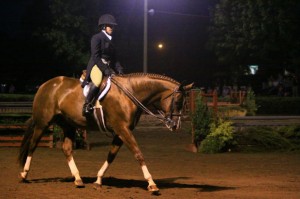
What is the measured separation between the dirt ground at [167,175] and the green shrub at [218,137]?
0.44 meters

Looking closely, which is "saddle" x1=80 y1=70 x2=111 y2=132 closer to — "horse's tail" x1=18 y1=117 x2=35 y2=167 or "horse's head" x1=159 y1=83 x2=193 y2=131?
"horse's head" x1=159 y1=83 x2=193 y2=131

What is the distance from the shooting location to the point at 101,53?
10.9m

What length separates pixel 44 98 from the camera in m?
11.8

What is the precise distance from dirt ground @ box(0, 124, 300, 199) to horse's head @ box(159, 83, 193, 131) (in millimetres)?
1359

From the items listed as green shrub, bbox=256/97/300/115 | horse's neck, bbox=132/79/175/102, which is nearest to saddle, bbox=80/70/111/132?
horse's neck, bbox=132/79/175/102

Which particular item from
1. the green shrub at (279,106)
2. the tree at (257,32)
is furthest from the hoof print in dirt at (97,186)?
the tree at (257,32)

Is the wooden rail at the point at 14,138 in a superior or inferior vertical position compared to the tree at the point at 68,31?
inferior

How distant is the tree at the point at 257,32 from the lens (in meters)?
47.6

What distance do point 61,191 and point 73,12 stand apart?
43.9 meters

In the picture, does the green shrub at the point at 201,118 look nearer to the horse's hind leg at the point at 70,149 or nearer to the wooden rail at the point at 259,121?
the wooden rail at the point at 259,121

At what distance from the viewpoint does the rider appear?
35.3 feet

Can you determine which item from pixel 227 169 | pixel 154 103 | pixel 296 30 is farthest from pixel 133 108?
pixel 296 30

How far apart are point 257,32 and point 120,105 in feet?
134

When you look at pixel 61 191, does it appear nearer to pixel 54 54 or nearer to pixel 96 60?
pixel 96 60
